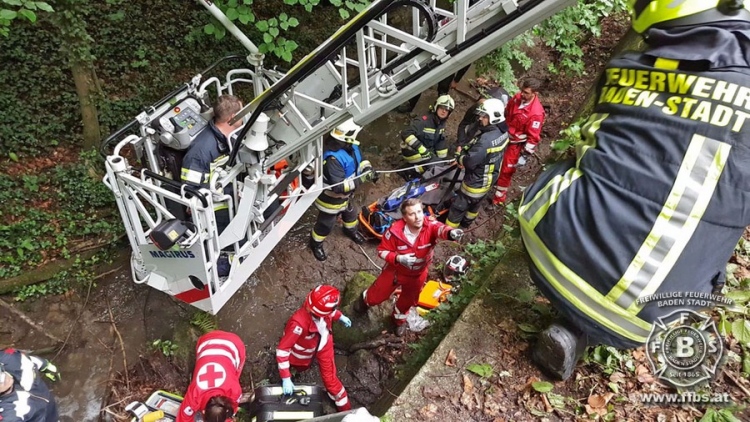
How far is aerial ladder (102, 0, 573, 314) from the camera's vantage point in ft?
10.9

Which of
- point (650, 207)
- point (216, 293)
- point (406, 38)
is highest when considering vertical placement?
point (406, 38)

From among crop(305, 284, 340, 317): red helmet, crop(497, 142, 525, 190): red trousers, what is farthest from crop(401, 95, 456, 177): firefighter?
crop(305, 284, 340, 317): red helmet

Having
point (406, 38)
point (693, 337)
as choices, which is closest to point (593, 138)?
point (693, 337)

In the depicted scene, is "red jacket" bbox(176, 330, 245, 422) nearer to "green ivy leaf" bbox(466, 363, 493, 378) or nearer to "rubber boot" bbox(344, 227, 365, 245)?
"green ivy leaf" bbox(466, 363, 493, 378)

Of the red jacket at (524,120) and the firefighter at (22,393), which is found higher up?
the firefighter at (22,393)

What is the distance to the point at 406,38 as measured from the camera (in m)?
3.36

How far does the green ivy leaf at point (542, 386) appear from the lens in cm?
290

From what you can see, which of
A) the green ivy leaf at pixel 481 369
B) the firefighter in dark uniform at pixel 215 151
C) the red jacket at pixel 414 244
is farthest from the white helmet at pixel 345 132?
the green ivy leaf at pixel 481 369

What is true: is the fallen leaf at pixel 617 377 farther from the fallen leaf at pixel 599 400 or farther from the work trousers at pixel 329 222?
the work trousers at pixel 329 222

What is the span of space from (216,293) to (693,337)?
12.7 ft

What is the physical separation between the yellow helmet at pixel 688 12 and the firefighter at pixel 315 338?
311 cm

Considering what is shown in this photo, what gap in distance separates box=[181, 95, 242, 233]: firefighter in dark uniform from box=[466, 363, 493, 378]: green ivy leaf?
9.07 feet

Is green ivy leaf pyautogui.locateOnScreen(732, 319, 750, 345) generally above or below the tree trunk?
below

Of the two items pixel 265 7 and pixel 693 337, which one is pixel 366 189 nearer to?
pixel 265 7
